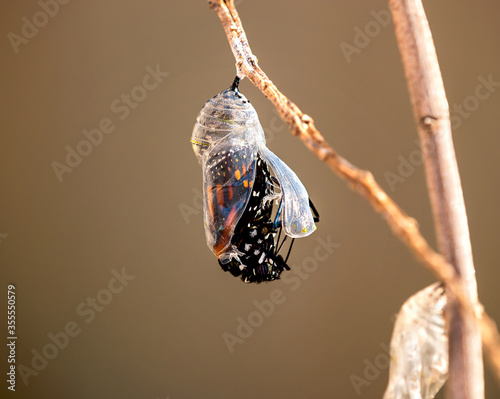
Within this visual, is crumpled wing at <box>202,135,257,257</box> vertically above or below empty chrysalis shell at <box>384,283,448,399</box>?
above

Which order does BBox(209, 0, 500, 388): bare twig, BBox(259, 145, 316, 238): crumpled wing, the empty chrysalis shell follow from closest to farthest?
BBox(209, 0, 500, 388): bare twig, the empty chrysalis shell, BBox(259, 145, 316, 238): crumpled wing

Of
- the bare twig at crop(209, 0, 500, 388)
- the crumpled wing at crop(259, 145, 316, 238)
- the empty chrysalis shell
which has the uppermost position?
the crumpled wing at crop(259, 145, 316, 238)

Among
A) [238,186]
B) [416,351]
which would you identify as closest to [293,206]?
[238,186]

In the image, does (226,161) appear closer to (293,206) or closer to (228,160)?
(228,160)

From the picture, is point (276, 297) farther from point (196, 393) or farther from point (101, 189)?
point (101, 189)

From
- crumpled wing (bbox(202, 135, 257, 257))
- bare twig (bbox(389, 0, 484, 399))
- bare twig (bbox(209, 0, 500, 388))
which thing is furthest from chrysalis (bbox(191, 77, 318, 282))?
bare twig (bbox(389, 0, 484, 399))

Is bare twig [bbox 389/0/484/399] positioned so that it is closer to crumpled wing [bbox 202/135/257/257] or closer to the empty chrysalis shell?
the empty chrysalis shell

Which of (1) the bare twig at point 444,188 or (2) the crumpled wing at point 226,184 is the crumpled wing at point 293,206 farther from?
(1) the bare twig at point 444,188
